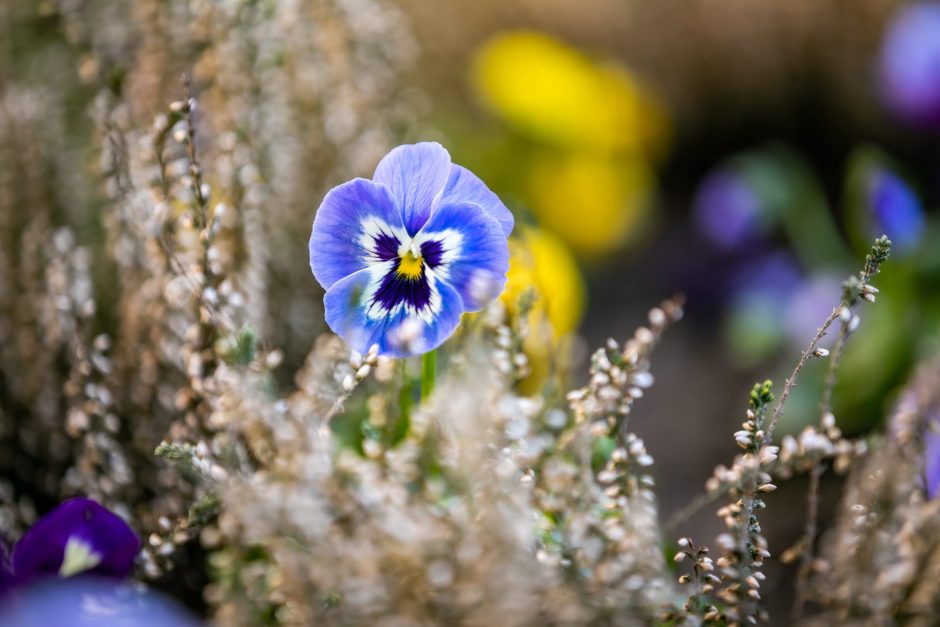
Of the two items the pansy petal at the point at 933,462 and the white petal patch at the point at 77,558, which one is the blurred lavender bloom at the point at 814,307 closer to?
the pansy petal at the point at 933,462

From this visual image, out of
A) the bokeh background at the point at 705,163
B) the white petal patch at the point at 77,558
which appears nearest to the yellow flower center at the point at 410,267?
the white petal patch at the point at 77,558

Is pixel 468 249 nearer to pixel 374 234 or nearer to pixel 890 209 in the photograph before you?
pixel 374 234

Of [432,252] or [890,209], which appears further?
[890,209]

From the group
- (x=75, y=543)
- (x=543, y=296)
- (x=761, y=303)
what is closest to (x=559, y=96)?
(x=761, y=303)

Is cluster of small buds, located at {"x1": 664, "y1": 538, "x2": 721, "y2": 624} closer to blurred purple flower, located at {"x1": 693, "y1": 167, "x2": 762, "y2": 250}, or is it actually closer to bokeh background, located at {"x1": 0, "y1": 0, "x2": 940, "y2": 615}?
bokeh background, located at {"x1": 0, "y1": 0, "x2": 940, "y2": 615}

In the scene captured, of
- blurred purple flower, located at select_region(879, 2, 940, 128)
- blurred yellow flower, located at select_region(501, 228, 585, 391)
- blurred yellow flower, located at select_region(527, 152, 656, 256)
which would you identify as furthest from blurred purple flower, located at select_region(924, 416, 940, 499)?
blurred yellow flower, located at select_region(527, 152, 656, 256)

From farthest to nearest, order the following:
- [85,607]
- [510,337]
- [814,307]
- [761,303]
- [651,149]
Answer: [651,149], [761,303], [814,307], [510,337], [85,607]
